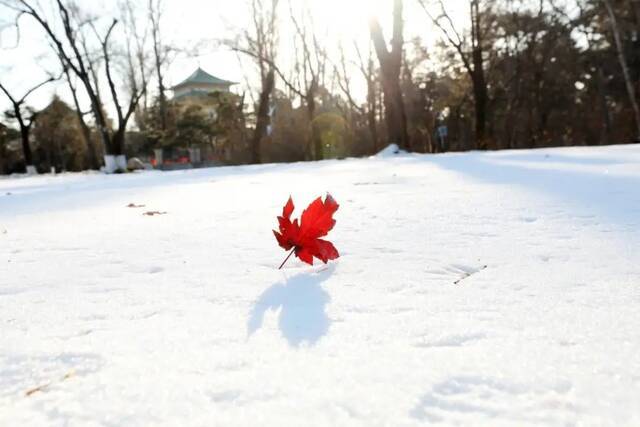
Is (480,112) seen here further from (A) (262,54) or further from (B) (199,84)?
(B) (199,84)

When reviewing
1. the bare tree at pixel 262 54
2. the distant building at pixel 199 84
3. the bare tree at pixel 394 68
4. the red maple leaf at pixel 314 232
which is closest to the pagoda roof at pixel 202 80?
the distant building at pixel 199 84

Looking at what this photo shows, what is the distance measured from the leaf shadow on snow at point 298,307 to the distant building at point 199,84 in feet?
103

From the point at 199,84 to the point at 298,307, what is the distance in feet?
108

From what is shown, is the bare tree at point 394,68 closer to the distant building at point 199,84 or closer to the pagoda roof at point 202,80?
the distant building at point 199,84

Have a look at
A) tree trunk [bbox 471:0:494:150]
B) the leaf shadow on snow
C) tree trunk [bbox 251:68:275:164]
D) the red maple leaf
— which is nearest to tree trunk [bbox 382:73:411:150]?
tree trunk [bbox 471:0:494:150]

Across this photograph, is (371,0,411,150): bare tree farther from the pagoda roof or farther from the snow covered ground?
the pagoda roof

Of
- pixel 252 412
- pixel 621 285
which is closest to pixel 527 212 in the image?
pixel 621 285

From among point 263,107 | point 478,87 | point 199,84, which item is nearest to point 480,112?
point 478,87

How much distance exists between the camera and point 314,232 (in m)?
1.13

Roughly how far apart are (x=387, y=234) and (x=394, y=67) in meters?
7.70

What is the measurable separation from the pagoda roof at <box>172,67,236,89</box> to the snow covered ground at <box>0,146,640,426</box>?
105 ft

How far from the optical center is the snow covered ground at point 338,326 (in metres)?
0.54

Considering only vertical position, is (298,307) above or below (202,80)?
below

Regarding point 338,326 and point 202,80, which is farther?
point 202,80
